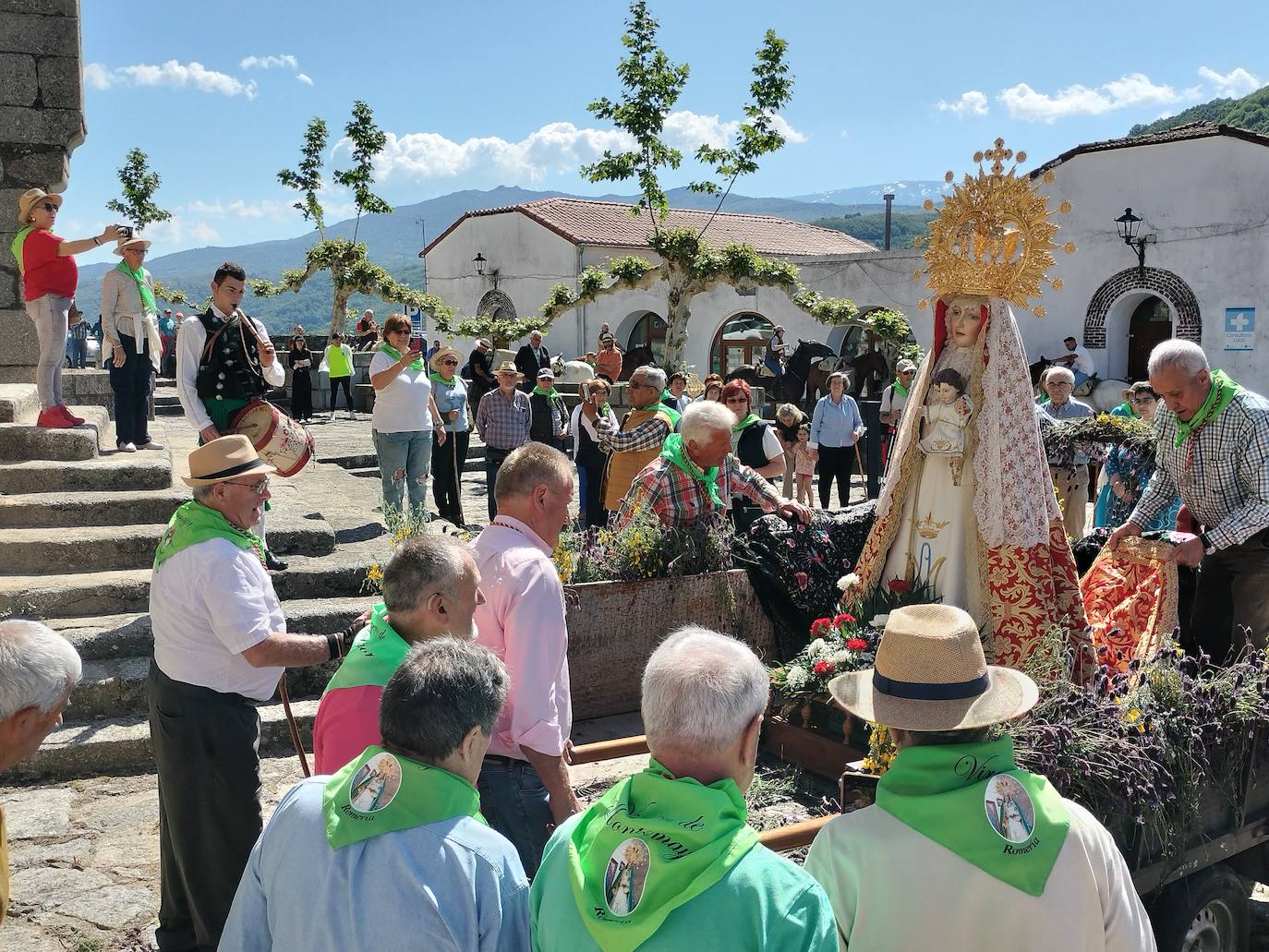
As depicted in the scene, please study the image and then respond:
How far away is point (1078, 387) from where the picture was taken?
20.1 m

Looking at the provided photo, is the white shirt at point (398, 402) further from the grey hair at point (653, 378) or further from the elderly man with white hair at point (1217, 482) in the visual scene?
the elderly man with white hair at point (1217, 482)

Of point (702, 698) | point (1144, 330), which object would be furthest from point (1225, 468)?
point (1144, 330)

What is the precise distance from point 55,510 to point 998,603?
5970 millimetres

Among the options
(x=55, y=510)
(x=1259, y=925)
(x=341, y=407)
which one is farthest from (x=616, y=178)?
(x=1259, y=925)

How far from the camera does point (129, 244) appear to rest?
27.4 feet

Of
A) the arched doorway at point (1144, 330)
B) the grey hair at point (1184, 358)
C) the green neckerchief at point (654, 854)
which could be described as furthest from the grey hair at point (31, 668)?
the arched doorway at point (1144, 330)

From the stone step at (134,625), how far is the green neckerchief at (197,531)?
2627 mm

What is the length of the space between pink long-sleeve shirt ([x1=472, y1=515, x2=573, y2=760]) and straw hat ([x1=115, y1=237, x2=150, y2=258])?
622 centimetres

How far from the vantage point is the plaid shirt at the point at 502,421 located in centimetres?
1012

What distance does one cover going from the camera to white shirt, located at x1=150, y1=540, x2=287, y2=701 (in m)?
3.47

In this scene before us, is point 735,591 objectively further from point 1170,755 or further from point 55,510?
point 55,510

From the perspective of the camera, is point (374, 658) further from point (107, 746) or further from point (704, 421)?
point (704, 421)

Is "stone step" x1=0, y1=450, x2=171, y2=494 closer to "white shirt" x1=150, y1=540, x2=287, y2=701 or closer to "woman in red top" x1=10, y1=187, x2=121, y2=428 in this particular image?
"woman in red top" x1=10, y1=187, x2=121, y2=428

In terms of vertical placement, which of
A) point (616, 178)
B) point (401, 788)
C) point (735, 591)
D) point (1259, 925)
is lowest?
point (1259, 925)
